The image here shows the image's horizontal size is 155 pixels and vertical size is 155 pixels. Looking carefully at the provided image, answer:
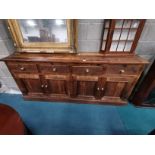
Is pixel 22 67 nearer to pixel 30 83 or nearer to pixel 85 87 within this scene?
pixel 30 83

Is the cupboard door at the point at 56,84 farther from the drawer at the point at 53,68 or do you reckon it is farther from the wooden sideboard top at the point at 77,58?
the wooden sideboard top at the point at 77,58

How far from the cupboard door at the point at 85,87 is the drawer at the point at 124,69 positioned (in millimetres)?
236

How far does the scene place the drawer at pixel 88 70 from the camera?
146cm

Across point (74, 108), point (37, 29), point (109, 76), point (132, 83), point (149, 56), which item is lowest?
point (74, 108)

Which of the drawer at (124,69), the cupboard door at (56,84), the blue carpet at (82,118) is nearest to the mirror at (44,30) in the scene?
the cupboard door at (56,84)

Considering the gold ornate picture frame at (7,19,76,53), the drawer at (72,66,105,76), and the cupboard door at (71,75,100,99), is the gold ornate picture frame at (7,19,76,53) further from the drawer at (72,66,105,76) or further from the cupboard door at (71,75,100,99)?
the cupboard door at (71,75,100,99)

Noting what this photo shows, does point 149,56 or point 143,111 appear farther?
point 143,111

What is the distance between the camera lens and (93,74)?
1.53 m

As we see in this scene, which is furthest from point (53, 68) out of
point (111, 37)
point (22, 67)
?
point (111, 37)

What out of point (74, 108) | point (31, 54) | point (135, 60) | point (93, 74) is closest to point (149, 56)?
point (135, 60)

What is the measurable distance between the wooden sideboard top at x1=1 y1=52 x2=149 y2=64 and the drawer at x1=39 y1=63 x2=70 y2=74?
0.10 m

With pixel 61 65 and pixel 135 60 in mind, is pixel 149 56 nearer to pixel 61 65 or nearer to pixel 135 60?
pixel 135 60
